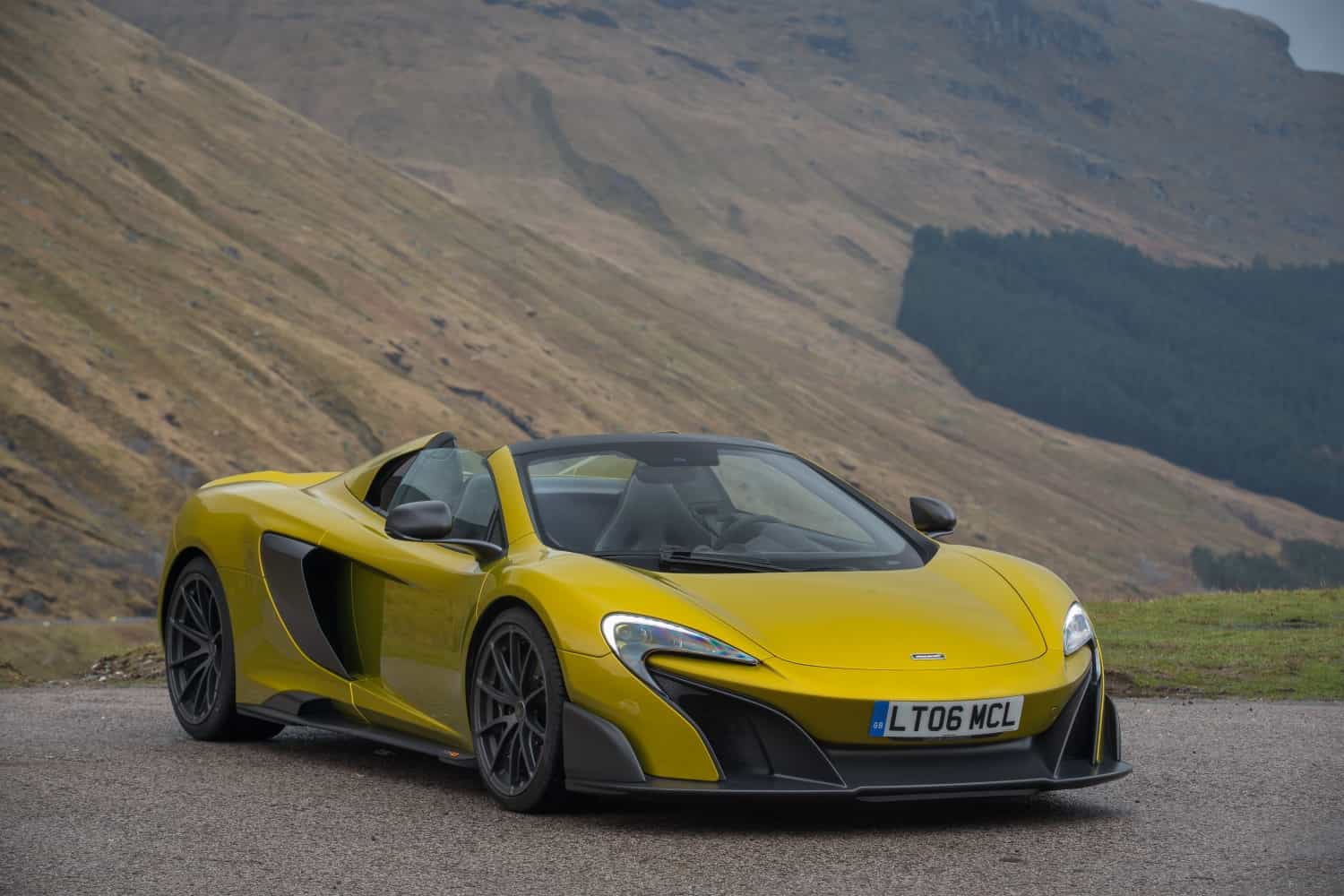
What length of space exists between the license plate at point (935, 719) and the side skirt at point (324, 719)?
1829 mm

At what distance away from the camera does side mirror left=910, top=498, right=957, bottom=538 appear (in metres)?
7.01

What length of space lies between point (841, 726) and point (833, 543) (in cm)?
156

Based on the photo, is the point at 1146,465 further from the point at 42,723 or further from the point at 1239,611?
the point at 42,723

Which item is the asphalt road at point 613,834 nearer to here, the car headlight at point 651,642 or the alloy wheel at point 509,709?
the alloy wheel at point 509,709

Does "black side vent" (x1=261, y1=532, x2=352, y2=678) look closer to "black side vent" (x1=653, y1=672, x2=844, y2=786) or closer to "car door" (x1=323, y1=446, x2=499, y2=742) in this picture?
"car door" (x1=323, y1=446, x2=499, y2=742)

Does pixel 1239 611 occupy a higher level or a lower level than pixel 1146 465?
higher

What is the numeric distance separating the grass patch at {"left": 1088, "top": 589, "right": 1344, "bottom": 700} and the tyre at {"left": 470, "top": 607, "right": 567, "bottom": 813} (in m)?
5.85

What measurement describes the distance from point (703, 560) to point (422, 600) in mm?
1155

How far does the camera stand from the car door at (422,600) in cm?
629

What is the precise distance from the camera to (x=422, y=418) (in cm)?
7300

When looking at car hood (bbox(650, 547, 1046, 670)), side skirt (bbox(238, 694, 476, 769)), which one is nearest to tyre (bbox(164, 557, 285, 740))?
side skirt (bbox(238, 694, 476, 769))

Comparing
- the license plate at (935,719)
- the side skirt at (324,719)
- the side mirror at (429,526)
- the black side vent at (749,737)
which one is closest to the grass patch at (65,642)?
the side skirt at (324,719)

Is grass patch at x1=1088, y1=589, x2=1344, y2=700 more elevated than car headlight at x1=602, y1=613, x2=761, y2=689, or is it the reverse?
car headlight at x1=602, y1=613, x2=761, y2=689

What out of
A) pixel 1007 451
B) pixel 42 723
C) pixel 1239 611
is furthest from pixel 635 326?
pixel 42 723
